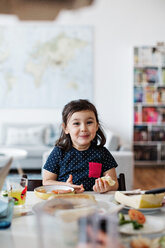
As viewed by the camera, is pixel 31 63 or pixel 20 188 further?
pixel 31 63

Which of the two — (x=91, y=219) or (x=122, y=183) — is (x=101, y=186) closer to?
(x=122, y=183)

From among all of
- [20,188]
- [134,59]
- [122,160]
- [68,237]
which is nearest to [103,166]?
[20,188]

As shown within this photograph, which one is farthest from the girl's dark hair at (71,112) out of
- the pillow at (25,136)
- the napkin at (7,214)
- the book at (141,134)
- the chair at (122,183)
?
the book at (141,134)

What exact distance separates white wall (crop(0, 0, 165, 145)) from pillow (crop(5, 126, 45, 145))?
48 centimetres

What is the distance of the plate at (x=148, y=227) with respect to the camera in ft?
2.96

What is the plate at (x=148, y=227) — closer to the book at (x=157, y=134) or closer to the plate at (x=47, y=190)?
the plate at (x=47, y=190)

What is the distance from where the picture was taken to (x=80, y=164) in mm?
1704

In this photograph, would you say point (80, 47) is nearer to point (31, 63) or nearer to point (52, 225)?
point (31, 63)

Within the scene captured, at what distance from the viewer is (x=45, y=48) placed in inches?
229

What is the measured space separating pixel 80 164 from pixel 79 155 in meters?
0.05

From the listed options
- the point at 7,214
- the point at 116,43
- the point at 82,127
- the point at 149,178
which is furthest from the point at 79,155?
the point at 116,43

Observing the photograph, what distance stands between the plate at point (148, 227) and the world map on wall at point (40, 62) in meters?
4.95

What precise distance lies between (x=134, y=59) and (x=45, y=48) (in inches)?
57.5

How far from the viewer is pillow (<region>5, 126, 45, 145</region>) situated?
209 inches
